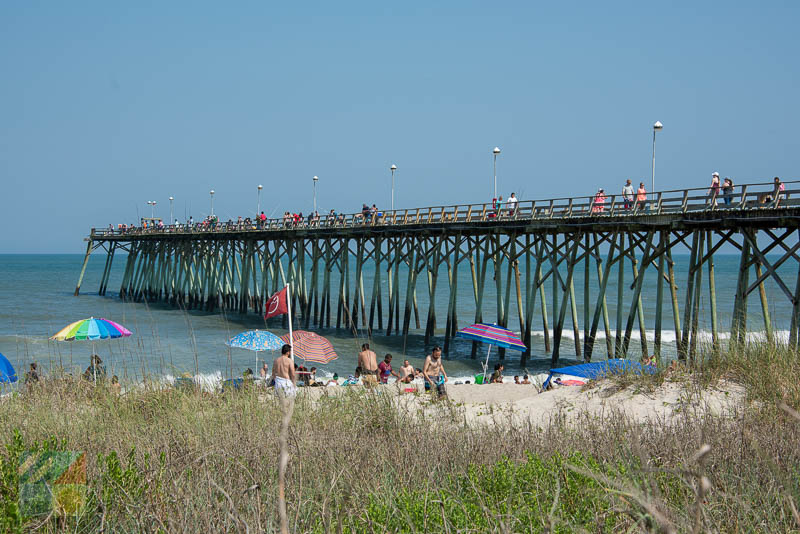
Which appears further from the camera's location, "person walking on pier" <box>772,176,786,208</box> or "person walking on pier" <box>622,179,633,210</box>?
"person walking on pier" <box>622,179,633,210</box>

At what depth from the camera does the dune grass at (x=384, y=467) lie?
3.63m

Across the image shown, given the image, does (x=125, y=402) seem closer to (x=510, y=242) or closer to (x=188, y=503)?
(x=188, y=503)

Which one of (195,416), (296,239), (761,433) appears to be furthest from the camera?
(296,239)

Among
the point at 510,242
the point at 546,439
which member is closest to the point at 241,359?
the point at 510,242

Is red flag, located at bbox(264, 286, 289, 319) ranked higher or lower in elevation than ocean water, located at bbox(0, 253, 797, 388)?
higher

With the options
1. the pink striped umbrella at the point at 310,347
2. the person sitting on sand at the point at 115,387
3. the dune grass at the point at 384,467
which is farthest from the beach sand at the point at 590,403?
the pink striped umbrella at the point at 310,347

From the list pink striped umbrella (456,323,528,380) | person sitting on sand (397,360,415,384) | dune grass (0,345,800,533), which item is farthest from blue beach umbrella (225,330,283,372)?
dune grass (0,345,800,533)

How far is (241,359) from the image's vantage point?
75.9 feet

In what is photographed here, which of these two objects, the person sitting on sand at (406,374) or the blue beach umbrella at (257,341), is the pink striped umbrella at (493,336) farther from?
the blue beach umbrella at (257,341)

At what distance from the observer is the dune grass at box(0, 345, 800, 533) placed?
3635mm

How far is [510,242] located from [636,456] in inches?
775

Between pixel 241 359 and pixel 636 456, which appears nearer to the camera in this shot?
pixel 636 456

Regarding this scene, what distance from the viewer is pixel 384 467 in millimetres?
4711

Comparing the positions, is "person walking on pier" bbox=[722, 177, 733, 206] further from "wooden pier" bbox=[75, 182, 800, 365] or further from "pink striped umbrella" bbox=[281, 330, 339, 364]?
"pink striped umbrella" bbox=[281, 330, 339, 364]
